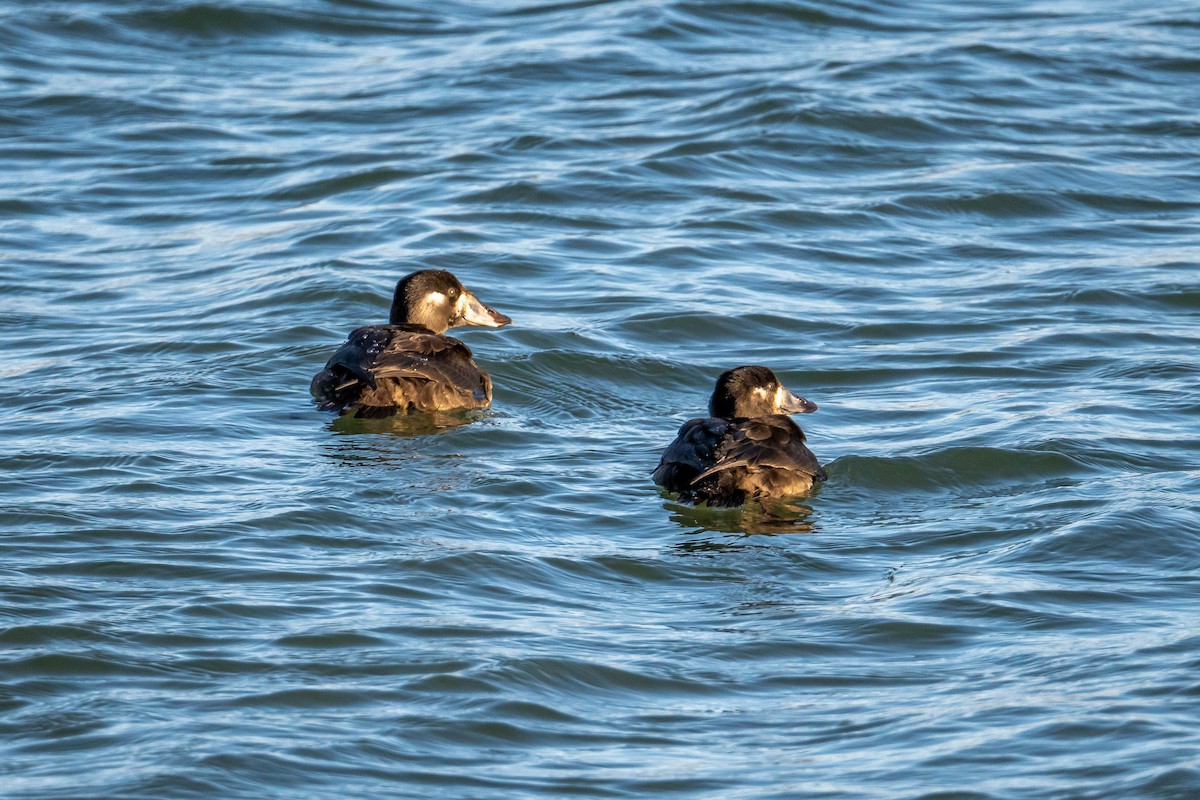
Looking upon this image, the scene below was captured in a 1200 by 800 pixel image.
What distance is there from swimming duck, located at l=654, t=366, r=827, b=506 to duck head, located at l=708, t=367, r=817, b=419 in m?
0.19

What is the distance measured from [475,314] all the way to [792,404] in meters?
2.31

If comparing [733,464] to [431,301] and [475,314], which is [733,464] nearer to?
[431,301]

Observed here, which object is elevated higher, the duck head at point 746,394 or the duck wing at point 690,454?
the duck head at point 746,394

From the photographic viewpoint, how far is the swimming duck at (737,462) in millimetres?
8023

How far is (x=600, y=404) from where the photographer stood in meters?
9.98

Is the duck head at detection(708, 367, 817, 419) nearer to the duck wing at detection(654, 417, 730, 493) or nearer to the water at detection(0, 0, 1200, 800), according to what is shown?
the duck wing at detection(654, 417, 730, 493)

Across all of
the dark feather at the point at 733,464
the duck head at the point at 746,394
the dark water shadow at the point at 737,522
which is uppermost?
the duck head at the point at 746,394

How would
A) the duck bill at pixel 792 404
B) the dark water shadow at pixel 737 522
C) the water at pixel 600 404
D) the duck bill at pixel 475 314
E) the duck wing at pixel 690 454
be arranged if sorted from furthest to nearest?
the duck bill at pixel 475 314, the duck bill at pixel 792 404, the duck wing at pixel 690 454, the dark water shadow at pixel 737 522, the water at pixel 600 404

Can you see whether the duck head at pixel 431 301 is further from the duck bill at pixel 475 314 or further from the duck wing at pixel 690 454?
the duck wing at pixel 690 454

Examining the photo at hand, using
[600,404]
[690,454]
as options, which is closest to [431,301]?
[600,404]

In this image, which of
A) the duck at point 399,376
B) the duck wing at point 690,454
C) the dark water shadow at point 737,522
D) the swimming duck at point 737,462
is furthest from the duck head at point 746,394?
the duck at point 399,376

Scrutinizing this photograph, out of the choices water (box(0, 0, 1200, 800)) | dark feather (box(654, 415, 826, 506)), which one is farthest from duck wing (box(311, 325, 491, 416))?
dark feather (box(654, 415, 826, 506))

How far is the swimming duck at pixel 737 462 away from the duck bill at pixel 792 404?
37 centimetres

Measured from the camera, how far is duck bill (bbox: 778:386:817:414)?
8844 mm
